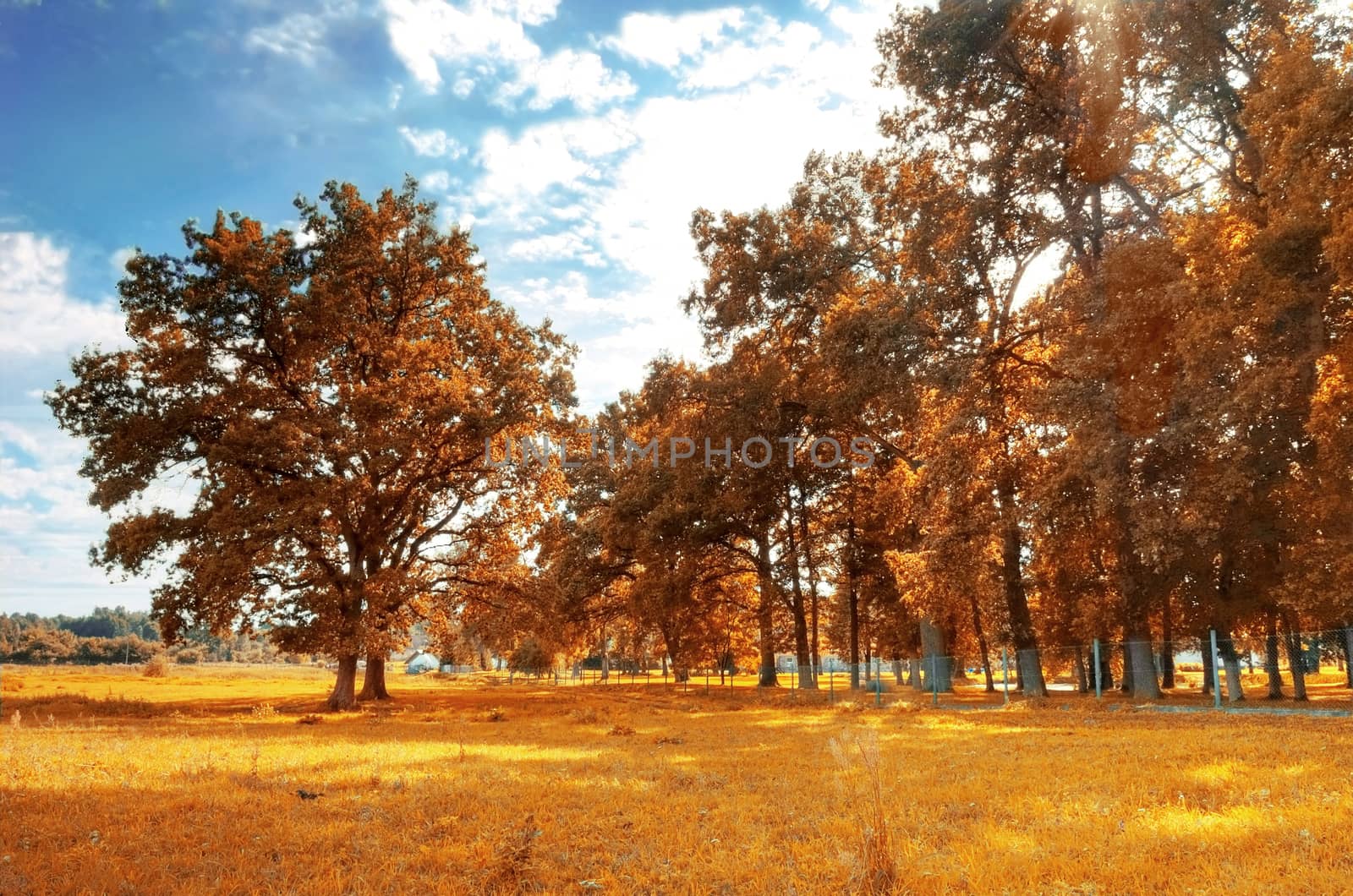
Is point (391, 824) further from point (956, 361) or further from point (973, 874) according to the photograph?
point (956, 361)

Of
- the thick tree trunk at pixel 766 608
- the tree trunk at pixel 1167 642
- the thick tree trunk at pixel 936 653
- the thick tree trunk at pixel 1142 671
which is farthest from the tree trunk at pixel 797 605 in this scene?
the thick tree trunk at pixel 1142 671

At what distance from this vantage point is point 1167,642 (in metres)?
28.4

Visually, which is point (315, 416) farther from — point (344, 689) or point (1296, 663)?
point (1296, 663)

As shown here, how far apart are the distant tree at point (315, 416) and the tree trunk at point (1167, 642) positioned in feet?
76.1

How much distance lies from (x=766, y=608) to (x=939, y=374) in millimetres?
21594

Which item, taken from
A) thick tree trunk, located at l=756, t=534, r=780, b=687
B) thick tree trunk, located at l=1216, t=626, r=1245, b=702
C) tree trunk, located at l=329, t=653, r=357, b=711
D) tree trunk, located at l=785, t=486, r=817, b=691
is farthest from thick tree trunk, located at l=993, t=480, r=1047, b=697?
tree trunk, located at l=329, t=653, r=357, b=711

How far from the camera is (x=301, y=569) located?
2916cm


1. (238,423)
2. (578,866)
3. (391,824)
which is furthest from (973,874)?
(238,423)

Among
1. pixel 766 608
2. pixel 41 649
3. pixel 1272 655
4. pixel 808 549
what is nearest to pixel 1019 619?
pixel 1272 655

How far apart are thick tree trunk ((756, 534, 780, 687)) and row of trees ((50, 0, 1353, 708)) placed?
3.24 m

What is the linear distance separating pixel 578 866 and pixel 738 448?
29.5m

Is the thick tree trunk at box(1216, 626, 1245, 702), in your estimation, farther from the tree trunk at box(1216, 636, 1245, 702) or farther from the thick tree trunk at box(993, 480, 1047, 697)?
the thick tree trunk at box(993, 480, 1047, 697)

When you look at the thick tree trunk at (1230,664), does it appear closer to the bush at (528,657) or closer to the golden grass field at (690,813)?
the golden grass field at (690,813)

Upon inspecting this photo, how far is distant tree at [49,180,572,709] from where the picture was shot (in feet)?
84.3
